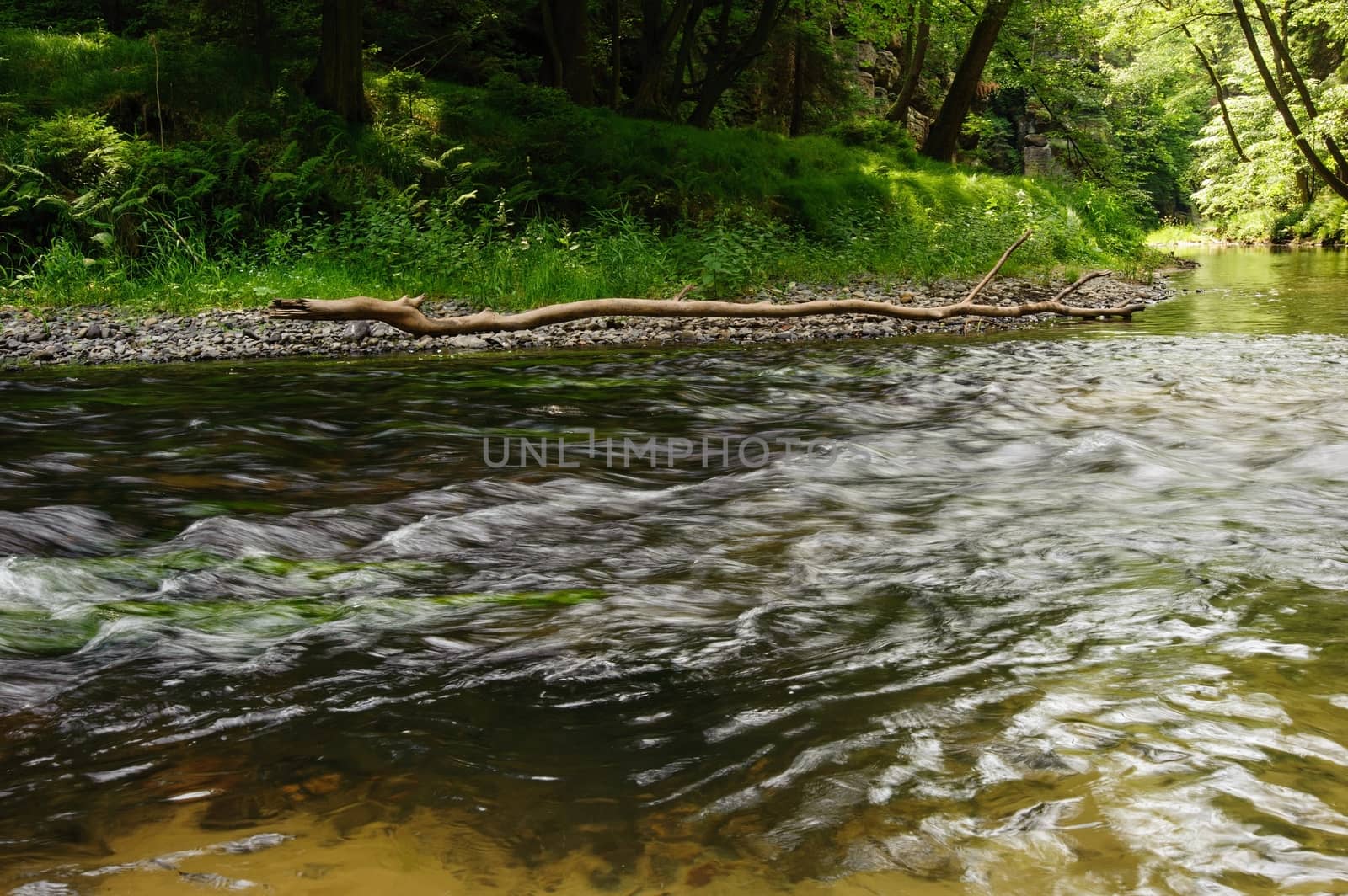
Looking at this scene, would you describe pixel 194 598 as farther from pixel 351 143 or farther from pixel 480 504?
pixel 351 143

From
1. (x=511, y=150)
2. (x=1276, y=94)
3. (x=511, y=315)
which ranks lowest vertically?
(x=511, y=315)

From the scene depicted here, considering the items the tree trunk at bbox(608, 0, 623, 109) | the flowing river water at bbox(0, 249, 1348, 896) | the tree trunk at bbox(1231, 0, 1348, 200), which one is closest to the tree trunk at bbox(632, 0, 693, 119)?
the tree trunk at bbox(608, 0, 623, 109)

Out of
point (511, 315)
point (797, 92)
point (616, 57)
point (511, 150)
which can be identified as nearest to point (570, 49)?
point (616, 57)

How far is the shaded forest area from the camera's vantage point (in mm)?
12227

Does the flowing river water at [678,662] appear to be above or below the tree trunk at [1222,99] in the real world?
below

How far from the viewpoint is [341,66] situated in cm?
1473

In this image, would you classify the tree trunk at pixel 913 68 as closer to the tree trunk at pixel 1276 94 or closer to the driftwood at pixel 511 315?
the tree trunk at pixel 1276 94

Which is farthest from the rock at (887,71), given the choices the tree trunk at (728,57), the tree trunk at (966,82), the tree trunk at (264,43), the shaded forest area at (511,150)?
the tree trunk at (264,43)

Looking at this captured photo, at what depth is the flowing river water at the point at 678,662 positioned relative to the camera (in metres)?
2.02

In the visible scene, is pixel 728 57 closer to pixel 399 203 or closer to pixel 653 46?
pixel 653 46

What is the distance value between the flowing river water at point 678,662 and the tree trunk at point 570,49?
14122 millimetres

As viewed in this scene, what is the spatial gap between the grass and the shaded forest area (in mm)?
47

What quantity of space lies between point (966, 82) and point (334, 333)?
19.3 meters

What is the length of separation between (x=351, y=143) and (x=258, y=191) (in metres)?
2.07
